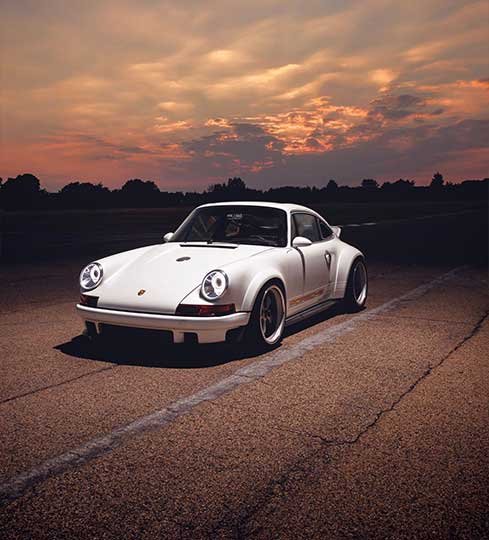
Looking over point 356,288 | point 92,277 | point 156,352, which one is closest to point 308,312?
point 356,288

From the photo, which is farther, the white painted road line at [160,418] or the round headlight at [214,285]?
the round headlight at [214,285]

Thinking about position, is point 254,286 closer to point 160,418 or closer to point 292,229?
point 292,229

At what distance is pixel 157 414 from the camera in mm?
4230

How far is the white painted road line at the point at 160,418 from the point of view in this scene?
323cm

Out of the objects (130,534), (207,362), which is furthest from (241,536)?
(207,362)

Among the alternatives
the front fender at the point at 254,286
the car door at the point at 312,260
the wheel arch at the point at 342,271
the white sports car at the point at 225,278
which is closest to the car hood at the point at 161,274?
the white sports car at the point at 225,278

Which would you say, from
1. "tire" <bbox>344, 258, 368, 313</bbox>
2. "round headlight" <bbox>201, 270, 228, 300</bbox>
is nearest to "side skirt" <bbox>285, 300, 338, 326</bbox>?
"tire" <bbox>344, 258, 368, 313</bbox>

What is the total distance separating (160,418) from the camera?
4.15m

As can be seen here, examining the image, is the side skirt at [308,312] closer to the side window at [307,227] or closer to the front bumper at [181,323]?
the side window at [307,227]

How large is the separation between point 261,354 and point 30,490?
3.01m

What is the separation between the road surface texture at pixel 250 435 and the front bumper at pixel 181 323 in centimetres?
24

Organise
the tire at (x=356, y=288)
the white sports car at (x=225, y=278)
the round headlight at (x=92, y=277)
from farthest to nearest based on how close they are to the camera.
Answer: the tire at (x=356, y=288), the round headlight at (x=92, y=277), the white sports car at (x=225, y=278)

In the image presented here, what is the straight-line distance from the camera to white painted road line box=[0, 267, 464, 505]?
10.6ft

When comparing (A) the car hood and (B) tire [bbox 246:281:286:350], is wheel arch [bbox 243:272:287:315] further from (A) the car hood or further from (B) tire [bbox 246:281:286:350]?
(A) the car hood
